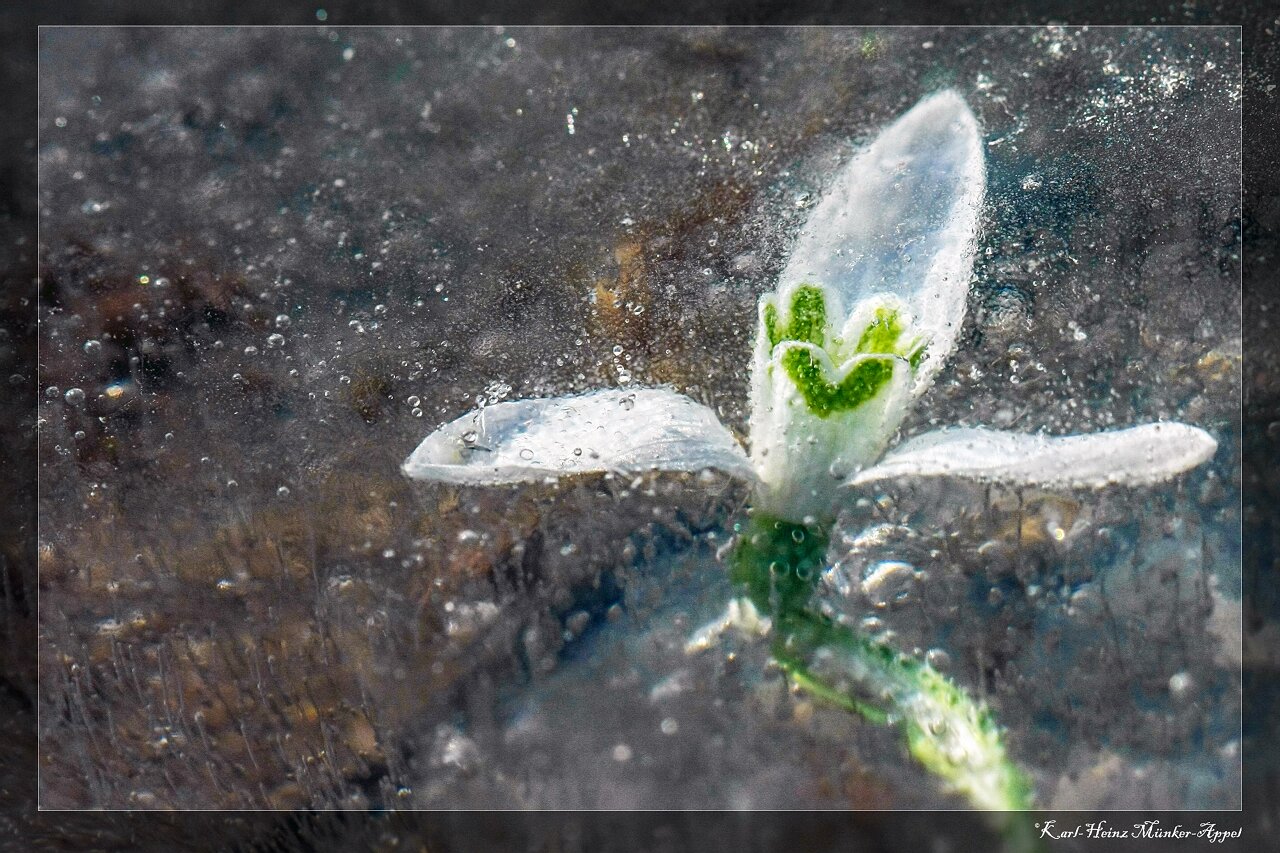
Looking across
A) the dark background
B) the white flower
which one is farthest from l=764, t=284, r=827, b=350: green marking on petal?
the dark background

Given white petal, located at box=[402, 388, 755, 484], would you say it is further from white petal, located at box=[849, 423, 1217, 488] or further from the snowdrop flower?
white petal, located at box=[849, 423, 1217, 488]

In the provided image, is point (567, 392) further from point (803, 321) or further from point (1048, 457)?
point (1048, 457)

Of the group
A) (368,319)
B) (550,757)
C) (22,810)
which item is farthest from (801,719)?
(22,810)

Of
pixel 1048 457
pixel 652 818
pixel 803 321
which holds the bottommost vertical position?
pixel 652 818

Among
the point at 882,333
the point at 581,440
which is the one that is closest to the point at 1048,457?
the point at 882,333

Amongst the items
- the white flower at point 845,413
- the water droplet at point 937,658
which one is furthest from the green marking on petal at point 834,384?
the water droplet at point 937,658

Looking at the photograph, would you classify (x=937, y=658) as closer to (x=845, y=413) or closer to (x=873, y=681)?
(x=873, y=681)

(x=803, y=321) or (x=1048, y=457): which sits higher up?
(x=803, y=321)
